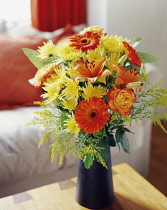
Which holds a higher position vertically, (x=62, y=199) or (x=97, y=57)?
(x=97, y=57)

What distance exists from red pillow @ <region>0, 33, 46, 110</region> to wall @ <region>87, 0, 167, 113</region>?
0.72m

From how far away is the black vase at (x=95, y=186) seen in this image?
2.63 ft

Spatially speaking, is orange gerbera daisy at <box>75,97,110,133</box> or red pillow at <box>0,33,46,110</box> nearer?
orange gerbera daisy at <box>75,97,110,133</box>

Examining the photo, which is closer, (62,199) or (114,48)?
(114,48)

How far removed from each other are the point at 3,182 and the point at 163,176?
0.98 metres

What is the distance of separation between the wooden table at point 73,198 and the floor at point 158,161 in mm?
688

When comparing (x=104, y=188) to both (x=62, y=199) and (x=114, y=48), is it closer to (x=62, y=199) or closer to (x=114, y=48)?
(x=62, y=199)

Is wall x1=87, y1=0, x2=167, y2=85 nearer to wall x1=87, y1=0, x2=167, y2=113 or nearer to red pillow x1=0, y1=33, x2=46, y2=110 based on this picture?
wall x1=87, y1=0, x2=167, y2=113

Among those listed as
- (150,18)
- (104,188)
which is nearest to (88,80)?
(104,188)

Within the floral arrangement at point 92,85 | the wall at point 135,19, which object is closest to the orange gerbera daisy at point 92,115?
the floral arrangement at point 92,85

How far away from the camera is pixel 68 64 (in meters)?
0.72

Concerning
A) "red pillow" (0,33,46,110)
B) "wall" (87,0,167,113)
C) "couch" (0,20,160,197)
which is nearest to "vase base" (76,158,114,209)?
"couch" (0,20,160,197)

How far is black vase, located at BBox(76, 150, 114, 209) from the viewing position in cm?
80

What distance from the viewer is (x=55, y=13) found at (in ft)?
6.66
